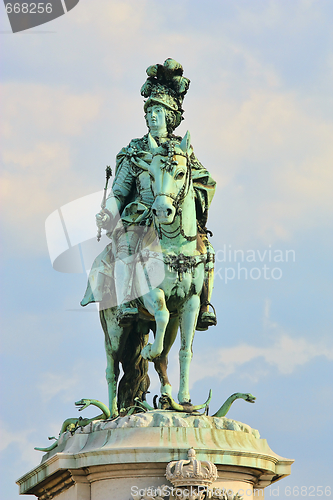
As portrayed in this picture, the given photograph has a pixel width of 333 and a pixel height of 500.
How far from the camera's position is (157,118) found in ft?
53.4

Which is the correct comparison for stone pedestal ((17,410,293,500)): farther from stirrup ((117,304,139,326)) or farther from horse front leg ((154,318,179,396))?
stirrup ((117,304,139,326))

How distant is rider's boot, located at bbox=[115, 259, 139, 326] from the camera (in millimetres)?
15078

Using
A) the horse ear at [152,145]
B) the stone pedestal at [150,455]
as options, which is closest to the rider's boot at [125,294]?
the stone pedestal at [150,455]

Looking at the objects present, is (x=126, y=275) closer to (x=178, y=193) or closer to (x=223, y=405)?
(x=178, y=193)

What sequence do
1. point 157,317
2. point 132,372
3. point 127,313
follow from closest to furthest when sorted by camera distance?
1. point 157,317
2. point 127,313
3. point 132,372

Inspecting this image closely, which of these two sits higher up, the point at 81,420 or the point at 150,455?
the point at 81,420

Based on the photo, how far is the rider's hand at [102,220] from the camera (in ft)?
51.9

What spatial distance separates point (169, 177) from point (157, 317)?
195 cm

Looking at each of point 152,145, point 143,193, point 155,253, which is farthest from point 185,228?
point 143,193

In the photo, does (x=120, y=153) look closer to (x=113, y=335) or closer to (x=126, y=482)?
(x=113, y=335)

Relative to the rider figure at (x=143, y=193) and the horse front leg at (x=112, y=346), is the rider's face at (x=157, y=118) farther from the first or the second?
the horse front leg at (x=112, y=346)

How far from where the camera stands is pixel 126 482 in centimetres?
1363

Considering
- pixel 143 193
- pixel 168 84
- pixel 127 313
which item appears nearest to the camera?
pixel 127 313

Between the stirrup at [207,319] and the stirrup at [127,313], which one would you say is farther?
the stirrup at [207,319]
